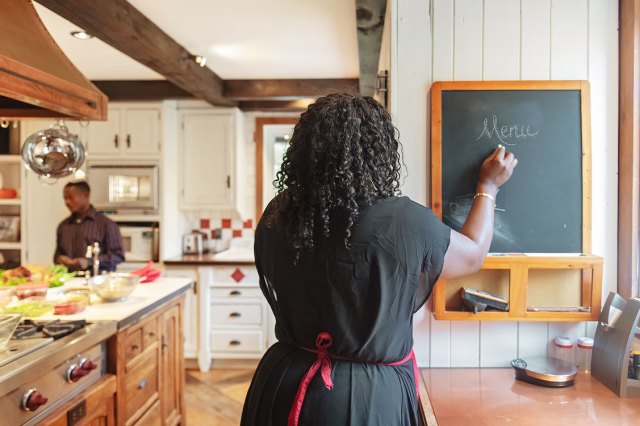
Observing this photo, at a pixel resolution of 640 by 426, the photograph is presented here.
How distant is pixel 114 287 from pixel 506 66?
6.54 ft

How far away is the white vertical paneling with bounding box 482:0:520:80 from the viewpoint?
162 centimetres

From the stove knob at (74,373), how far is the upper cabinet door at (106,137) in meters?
2.78

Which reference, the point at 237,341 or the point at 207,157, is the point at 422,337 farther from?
the point at 207,157

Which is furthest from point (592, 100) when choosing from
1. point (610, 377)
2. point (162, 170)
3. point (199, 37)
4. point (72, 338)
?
point (162, 170)

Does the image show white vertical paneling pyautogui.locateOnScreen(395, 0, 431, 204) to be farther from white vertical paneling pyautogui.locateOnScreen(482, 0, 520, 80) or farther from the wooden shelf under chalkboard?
the wooden shelf under chalkboard

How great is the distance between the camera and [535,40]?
5.31ft

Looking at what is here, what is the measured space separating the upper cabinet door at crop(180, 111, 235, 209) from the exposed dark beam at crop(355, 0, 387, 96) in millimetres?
1636

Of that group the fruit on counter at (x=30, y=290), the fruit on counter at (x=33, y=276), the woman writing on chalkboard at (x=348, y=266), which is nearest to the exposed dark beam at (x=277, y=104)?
the fruit on counter at (x=33, y=276)

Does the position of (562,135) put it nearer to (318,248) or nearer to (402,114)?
(402,114)

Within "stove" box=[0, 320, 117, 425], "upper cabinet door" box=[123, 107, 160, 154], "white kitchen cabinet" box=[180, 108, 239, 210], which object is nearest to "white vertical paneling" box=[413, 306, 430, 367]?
"stove" box=[0, 320, 117, 425]

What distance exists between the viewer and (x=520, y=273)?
5.00 feet

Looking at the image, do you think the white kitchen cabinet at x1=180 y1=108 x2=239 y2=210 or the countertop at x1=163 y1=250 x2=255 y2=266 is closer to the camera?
the countertop at x1=163 y1=250 x2=255 y2=266

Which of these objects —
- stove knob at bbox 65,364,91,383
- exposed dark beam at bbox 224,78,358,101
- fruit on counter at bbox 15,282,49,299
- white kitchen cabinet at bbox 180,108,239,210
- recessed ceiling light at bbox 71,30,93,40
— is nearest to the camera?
stove knob at bbox 65,364,91,383

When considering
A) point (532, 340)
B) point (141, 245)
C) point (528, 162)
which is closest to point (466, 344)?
point (532, 340)
